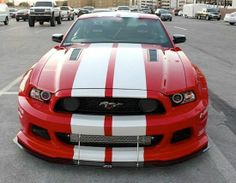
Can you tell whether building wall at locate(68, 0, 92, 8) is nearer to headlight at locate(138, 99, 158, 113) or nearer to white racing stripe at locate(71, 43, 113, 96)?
white racing stripe at locate(71, 43, 113, 96)

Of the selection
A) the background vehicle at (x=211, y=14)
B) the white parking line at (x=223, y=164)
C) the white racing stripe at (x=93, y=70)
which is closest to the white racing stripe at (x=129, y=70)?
the white racing stripe at (x=93, y=70)

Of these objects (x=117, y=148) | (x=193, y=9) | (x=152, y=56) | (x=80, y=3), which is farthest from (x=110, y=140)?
(x=80, y=3)

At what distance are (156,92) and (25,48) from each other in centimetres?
1200

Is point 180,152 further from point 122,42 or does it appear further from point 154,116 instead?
point 122,42

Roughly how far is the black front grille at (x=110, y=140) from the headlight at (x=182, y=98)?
0.38m

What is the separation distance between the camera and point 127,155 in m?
3.69

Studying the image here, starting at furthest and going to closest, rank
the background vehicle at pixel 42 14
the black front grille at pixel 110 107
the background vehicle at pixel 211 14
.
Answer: the background vehicle at pixel 211 14 → the background vehicle at pixel 42 14 → the black front grille at pixel 110 107

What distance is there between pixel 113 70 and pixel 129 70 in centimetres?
16

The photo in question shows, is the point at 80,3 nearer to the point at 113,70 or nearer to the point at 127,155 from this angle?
the point at 113,70

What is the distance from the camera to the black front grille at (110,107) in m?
3.83

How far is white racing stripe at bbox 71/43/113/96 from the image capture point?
3.93 meters

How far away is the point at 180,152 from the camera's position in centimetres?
385

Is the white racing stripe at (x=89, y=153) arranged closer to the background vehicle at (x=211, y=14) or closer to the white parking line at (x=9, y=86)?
the white parking line at (x=9, y=86)

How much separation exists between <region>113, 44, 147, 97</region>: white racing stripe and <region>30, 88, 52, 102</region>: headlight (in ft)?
2.06
